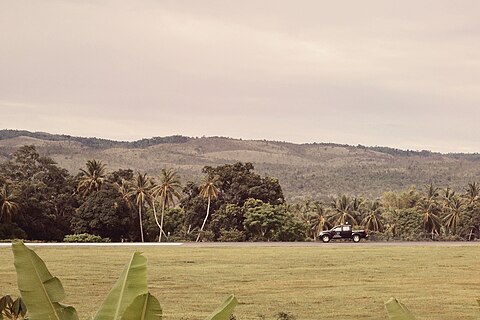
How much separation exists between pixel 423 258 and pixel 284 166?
100 meters

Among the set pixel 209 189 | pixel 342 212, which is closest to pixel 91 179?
pixel 209 189

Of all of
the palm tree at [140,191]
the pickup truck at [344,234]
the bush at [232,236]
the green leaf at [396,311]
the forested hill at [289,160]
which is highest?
the forested hill at [289,160]

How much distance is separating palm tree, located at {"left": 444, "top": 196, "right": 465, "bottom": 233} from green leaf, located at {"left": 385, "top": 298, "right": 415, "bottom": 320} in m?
62.6

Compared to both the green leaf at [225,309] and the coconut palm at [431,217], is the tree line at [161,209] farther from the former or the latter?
the green leaf at [225,309]

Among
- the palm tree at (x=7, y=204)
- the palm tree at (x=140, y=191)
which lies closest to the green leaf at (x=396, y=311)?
the palm tree at (x=7, y=204)

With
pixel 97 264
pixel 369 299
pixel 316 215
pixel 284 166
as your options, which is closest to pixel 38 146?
pixel 284 166

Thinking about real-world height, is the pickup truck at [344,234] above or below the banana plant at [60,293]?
below

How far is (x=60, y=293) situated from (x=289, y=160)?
449ft

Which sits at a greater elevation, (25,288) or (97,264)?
(25,288)

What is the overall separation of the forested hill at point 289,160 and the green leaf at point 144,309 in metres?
109

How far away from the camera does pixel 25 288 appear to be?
118 cm

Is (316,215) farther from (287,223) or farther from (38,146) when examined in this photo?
(38,146)

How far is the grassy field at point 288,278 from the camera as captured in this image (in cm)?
2086

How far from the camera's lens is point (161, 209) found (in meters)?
57.5
